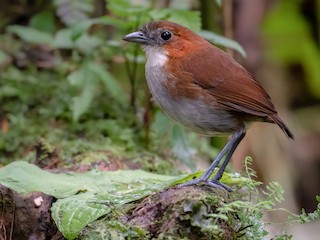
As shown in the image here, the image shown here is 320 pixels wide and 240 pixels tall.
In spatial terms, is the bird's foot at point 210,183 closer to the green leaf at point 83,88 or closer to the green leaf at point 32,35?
the green leaf at point 83,88

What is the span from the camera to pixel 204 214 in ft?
7.88

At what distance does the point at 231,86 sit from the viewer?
9.74ft

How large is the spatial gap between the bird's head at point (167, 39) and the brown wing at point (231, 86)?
110mm

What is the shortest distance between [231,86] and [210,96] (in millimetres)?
109

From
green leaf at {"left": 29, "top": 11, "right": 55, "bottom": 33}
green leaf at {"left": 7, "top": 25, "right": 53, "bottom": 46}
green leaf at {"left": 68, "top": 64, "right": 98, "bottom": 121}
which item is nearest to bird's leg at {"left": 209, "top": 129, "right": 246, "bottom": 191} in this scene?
green leaf at {"left": 68, "top": 64, "right": 98, "bottom": 121}

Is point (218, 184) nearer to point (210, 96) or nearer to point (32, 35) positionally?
point (210, 96)

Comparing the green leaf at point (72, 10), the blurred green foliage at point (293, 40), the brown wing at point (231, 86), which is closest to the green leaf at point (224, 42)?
the brown wing at point (231, 86)

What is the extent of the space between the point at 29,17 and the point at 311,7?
292 cm

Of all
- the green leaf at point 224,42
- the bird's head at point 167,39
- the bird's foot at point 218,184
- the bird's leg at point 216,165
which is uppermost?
the bird's head at point 167,39

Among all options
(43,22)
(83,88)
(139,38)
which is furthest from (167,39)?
(43,22)

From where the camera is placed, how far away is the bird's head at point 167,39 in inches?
124

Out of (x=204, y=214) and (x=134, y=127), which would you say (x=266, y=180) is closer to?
(x=134, y=127)

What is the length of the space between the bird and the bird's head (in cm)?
3

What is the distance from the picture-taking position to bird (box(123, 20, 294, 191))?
2.94 meters
